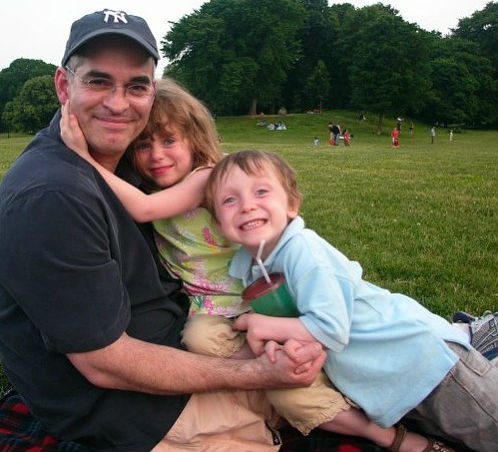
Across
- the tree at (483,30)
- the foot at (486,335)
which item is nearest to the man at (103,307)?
the foot at (486,335)

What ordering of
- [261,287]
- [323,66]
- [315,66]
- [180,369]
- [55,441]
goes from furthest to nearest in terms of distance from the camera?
[315,66], [323,66], [55,441], [261,287], [180,369]

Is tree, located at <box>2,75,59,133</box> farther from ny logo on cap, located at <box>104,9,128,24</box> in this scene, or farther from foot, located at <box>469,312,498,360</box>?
foot, located at <box>469,312,498,360</box>

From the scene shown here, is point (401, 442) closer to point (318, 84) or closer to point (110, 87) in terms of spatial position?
point (110, 87)

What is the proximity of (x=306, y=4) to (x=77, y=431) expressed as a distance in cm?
9299

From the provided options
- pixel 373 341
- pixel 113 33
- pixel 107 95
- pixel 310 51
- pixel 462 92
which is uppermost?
pixel 310 51

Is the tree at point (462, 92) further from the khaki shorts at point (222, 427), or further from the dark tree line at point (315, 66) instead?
the khaki shorts at point (222, 427)

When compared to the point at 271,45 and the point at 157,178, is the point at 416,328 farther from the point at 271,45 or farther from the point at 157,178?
the point at 271,45

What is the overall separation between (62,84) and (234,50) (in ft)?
225

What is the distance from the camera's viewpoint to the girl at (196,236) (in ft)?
9.78

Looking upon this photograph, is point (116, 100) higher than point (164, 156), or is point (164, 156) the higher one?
point (116, 100)

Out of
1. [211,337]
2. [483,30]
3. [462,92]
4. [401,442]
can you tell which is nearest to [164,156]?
[211,337]

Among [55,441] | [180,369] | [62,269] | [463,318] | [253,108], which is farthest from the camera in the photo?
A: [253,108]

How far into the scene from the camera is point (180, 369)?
279 cm

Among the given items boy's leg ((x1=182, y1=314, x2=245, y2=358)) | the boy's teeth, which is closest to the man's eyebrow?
the boy's teeth
